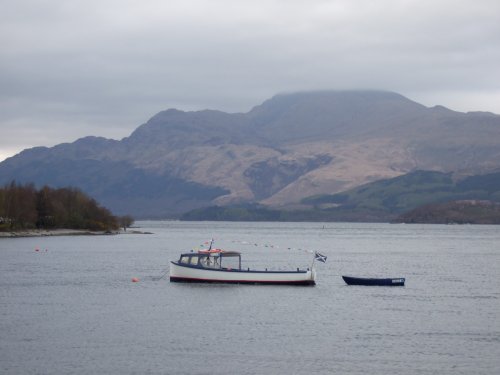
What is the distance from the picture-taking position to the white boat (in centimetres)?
9981

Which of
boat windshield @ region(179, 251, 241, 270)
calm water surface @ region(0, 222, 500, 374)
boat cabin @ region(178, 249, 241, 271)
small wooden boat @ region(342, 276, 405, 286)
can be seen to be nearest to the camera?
calm water surface @ region(0, 222, 500, 374)

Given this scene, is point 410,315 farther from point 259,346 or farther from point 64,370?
point 64,370

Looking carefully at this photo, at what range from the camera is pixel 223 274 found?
100 metres

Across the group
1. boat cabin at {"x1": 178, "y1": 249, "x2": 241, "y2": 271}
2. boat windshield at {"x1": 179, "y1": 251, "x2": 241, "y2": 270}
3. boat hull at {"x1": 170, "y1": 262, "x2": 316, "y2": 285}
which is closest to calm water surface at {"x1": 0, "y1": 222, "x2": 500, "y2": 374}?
boat hull at {"x1": 170, "y1": 262, "x2": 316, "y2": 285}

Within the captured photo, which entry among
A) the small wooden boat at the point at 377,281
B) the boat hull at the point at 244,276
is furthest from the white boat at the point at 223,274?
the small wooden boat at the point at 377,281

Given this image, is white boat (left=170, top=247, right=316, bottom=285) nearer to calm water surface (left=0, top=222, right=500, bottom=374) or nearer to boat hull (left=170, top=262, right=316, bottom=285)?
boat hull (left=170, top=262, right=316, bottom=285)

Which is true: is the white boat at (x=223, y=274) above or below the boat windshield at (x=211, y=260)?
below

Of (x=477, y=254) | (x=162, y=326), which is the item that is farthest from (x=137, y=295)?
(x=477, y=254)

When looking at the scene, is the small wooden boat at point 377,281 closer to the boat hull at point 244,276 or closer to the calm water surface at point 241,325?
the calm water surface at point 241,325

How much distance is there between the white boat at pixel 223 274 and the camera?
9981 cm

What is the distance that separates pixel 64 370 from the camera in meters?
52.2

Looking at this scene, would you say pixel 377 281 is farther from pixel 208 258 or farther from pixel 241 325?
pixel 241 325

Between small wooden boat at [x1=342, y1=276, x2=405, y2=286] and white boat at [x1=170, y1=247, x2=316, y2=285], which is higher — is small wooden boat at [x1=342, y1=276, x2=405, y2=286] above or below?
below

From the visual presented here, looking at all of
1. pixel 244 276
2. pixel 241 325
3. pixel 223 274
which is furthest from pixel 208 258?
pixel 241 325
